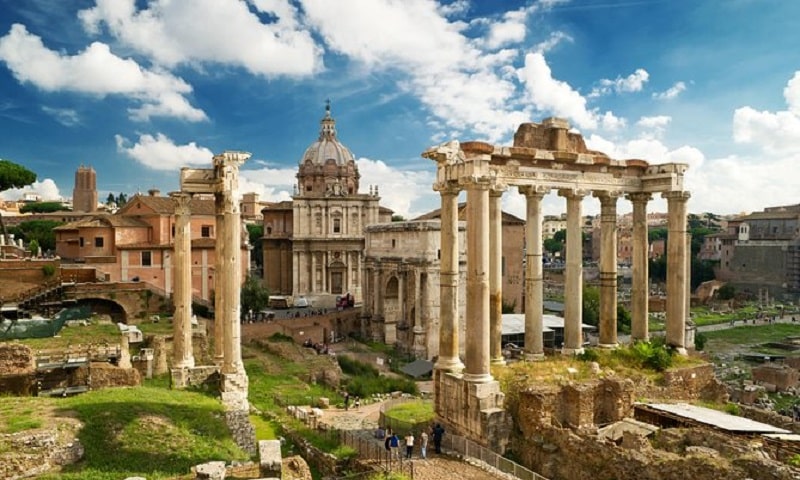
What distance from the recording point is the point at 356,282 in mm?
52250

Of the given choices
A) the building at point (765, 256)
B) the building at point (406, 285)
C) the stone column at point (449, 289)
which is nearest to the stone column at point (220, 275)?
the stone column at point (449, 289)

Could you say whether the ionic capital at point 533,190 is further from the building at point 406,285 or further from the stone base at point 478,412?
the building at point 406,285

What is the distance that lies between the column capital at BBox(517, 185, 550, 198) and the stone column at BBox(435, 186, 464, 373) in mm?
2336

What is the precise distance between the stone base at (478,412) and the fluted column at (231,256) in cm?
628

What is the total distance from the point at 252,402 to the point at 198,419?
7.17m

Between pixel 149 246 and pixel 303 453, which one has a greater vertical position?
pixel 149 246

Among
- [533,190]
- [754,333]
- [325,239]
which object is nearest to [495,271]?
[533,190]

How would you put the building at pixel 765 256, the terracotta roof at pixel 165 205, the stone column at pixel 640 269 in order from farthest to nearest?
the building at pixel 765 256, the terracotta roof at pixel 165 205, the stone column at pixel 640 269

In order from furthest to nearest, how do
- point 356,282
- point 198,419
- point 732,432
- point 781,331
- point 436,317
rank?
point 781,331 → point 356,282 → point 436,317 → point 198,419 → point 732,432

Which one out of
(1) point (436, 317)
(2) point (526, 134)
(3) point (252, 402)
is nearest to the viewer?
(2) point (526, 134)

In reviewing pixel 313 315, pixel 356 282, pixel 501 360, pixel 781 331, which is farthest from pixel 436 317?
pixel 781 331

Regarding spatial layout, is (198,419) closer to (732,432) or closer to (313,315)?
(732,432)

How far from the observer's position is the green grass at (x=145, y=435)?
11550 mm

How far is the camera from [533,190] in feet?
53.4
